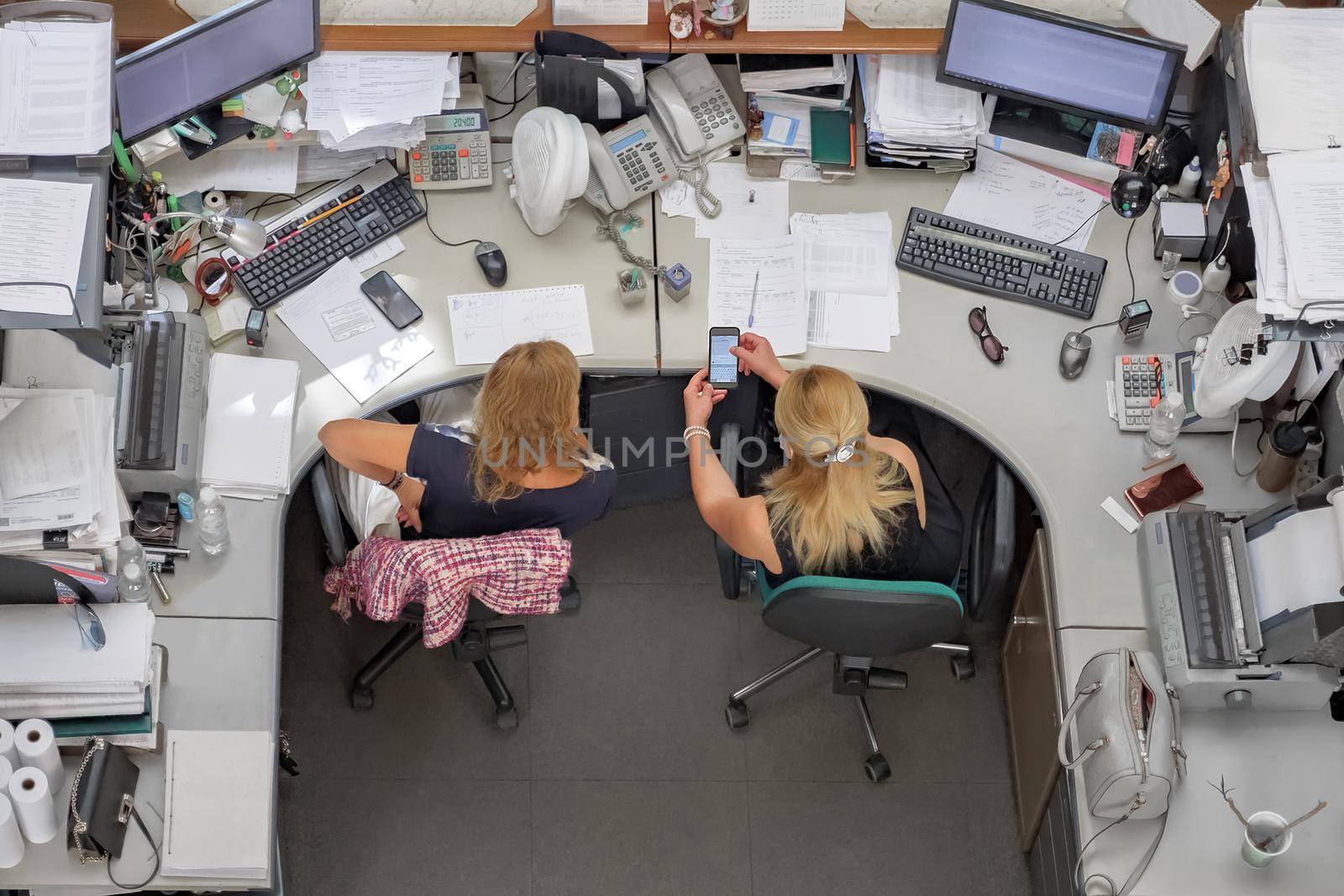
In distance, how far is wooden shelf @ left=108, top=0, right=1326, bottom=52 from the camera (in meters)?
2.75

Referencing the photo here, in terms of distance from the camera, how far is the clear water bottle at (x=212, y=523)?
94.0 inches

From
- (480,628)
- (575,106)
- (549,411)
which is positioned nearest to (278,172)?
(575,106)

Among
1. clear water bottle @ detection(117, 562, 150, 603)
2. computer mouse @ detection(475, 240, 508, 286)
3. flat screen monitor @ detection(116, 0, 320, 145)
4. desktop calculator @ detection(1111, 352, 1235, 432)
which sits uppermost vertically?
flat screen monitor @ detection(116, 0, 320, 145)

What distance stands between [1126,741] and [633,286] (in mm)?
1397

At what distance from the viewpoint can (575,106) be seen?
109 inches

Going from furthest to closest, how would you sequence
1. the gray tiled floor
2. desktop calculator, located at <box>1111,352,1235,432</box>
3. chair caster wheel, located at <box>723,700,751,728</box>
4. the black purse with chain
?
chair caster wheel, located at <box>723,700,751,728</box> < the gray tiled floor < desktop calculator, located at <box>1111,352,1235,432</box> < the black purse with chain

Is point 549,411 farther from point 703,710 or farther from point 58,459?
point 703,710

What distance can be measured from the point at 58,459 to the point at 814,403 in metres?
1.49

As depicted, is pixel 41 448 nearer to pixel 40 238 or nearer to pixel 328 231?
pixel 40 238

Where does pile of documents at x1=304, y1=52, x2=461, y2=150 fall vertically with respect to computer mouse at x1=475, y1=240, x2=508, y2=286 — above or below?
above

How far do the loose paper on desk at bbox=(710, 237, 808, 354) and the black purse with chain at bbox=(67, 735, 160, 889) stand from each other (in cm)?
152

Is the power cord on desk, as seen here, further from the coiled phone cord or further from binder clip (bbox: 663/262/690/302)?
binder clip (bbox: 663/262/690/302)

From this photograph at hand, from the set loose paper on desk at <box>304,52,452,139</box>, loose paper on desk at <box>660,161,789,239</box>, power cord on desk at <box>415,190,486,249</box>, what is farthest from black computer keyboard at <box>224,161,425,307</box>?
loose paper on desk at <box>660,161,789,239</box>

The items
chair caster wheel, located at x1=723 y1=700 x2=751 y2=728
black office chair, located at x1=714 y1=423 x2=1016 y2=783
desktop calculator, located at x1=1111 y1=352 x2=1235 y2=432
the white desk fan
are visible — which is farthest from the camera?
chair caster wheel, located at x1=723 y1=700 x2=751 y2=728
